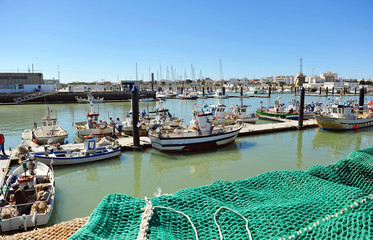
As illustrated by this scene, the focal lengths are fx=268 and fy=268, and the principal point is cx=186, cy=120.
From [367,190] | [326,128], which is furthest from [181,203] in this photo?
[326,128]

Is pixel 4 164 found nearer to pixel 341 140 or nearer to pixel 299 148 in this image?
pixel 299 148

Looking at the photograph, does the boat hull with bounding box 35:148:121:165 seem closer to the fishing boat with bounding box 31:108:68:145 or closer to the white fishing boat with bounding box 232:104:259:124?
the fishing boat with bounding box 31:108:68:145

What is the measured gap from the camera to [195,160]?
54.5 feet

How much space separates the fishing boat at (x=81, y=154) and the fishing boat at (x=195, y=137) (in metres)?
2.82

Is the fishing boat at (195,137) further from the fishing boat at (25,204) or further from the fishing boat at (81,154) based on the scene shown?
the fishing boat at (25,204)

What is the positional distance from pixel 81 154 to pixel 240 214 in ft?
45.1

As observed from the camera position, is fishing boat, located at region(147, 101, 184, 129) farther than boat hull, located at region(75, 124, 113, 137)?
Yes

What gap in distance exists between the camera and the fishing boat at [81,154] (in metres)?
14.2

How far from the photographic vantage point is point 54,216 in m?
9.45

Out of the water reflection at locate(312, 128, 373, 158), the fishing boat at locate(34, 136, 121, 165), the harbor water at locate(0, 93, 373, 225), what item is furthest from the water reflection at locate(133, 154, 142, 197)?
the water reflection at locate(312, 128, 373, 158)

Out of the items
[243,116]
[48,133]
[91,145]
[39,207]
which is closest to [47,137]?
[48,133]

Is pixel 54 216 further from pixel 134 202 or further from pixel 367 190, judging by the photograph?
pixel 367 190

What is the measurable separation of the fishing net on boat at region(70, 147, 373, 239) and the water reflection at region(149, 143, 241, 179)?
10510 millimetres

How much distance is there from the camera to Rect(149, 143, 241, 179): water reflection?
14.8m
